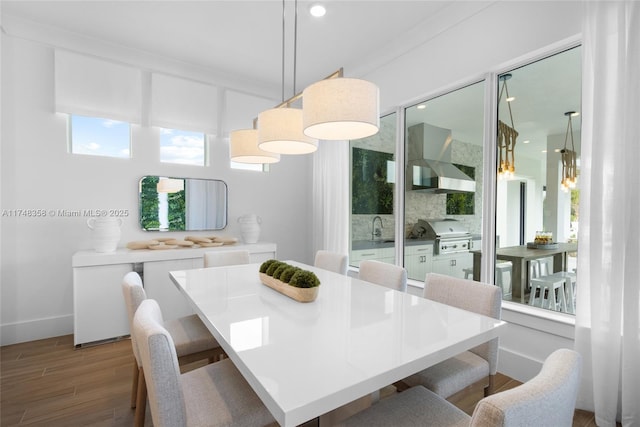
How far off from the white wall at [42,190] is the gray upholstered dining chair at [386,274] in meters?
2.54

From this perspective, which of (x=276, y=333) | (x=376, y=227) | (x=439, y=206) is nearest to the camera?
(x=276, y=333)

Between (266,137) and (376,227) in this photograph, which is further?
(376,227)

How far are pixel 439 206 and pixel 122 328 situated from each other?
3.21 meters

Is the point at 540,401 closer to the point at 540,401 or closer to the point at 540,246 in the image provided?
the point at 540,401

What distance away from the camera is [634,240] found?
1.72 m

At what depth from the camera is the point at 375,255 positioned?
150 inches

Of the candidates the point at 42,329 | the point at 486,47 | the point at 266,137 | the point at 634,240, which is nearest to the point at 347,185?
the point at 486,47

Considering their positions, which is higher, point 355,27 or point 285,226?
point 355,27

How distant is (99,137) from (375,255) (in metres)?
3.23

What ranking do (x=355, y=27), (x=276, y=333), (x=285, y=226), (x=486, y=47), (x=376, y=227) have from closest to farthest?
1. (x=276, y=333)
2. (x=486, y=47)
3. (x=355, y=27)
4. (x=376, y=227)
5. (x=285, y=226)

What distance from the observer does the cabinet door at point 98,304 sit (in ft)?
9.15

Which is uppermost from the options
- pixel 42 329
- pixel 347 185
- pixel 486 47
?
A: pixel 486 47

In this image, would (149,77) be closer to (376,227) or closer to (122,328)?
(122,328)

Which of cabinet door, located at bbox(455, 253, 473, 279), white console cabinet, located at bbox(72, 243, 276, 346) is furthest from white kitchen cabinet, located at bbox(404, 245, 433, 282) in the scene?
white console cabinet, located at bbox(72, 243, 276, 346)
